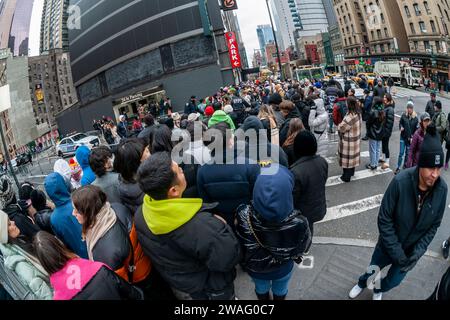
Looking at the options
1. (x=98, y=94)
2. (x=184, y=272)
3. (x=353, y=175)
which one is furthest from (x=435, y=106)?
(x=98, y=94)

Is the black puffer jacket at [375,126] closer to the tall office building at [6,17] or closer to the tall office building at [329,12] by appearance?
the tall office building at [6,17]

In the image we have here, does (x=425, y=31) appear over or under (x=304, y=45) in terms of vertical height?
under

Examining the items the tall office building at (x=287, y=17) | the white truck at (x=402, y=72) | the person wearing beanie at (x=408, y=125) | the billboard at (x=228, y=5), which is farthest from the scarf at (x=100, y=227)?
the tall office building at (x=287, y=17)

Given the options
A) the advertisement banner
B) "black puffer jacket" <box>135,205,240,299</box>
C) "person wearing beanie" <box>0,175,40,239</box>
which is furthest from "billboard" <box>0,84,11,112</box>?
the advertisement banner

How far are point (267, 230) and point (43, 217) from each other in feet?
11.1

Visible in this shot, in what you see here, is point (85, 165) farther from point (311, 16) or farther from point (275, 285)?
point (311, 16)

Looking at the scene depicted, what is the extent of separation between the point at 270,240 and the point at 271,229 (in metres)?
0.13

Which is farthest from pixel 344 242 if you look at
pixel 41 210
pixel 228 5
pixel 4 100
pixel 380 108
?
pixel 228 5

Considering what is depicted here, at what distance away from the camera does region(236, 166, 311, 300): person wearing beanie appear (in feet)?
8.55

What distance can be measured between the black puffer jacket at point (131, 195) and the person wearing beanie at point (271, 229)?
52.9 inches

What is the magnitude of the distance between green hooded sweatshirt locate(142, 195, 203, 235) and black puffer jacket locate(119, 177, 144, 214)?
126 centimetres

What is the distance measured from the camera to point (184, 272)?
2541mm

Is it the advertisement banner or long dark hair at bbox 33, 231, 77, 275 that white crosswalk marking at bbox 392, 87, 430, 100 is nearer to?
the advertisement banner
